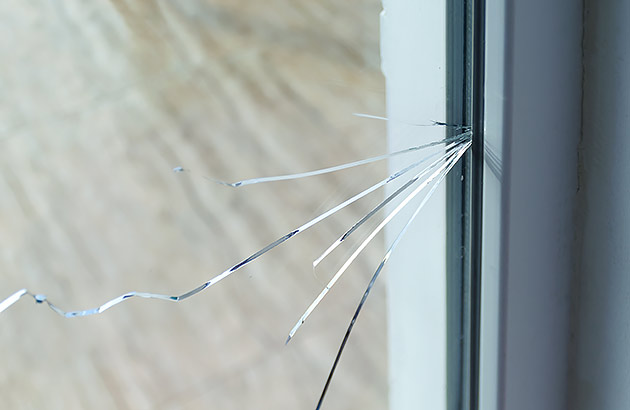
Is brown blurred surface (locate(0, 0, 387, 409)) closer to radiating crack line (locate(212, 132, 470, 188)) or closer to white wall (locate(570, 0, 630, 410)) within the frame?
→ radiating crack line (locate(212, 132, 470, 188))

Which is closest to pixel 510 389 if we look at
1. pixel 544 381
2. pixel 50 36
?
pixel 544 381

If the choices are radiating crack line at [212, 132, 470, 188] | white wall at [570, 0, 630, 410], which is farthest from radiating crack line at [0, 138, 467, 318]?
white wall at [570, 0, 630, 410]

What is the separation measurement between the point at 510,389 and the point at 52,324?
34 cm

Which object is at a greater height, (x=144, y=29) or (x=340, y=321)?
(x=144, y=29)

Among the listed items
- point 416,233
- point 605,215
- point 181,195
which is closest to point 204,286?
point 181,195

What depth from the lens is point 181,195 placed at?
1.23ft

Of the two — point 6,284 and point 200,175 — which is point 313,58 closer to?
point 200,175

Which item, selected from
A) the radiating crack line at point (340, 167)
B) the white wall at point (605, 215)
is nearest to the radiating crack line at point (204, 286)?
the radiating crack line at point (340, 167)

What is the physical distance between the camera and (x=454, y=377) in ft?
1.62

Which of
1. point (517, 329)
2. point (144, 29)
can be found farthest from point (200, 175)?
point (517, 329)

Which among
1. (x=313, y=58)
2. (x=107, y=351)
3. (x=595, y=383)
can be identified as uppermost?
(x=313, y=58)

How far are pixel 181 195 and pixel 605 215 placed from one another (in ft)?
1.06

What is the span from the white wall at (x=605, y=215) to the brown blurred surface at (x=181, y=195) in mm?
163

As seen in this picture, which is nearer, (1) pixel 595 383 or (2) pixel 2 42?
(2) pixel 2 42
